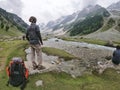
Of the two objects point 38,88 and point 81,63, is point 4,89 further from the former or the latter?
point 81,63

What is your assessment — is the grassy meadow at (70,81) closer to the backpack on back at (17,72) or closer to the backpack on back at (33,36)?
the backpack on back at (33,36)

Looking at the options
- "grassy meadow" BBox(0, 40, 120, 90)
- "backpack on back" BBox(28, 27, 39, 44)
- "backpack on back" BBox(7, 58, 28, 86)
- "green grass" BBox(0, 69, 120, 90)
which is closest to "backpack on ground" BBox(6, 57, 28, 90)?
"backpack on back" BBox(7, 58, 28, 86)

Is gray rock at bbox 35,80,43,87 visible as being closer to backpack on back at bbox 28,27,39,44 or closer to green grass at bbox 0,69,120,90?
green grass at bbox 0,69,120,90

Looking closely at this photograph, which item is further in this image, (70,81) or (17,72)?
(70,81)

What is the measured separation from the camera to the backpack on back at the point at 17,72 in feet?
64.1

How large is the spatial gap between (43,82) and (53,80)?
4.44 feet

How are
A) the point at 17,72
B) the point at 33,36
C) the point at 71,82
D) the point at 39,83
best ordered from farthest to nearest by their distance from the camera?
1. the point at 71,82
2. the point at 39,83
3. the point at 33,36
4. the point at 17,72

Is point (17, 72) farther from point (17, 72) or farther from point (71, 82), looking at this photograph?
point (71, 82)

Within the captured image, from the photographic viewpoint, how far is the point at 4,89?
25625mm

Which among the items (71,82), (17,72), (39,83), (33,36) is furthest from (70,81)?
(17,72)

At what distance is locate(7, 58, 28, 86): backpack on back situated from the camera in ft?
64.1

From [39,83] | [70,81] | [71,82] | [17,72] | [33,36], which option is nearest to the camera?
[17,72]

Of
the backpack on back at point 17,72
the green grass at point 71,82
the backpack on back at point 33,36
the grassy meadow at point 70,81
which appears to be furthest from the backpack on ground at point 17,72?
the backpack on back at point 33,36

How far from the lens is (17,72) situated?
64.4ft
